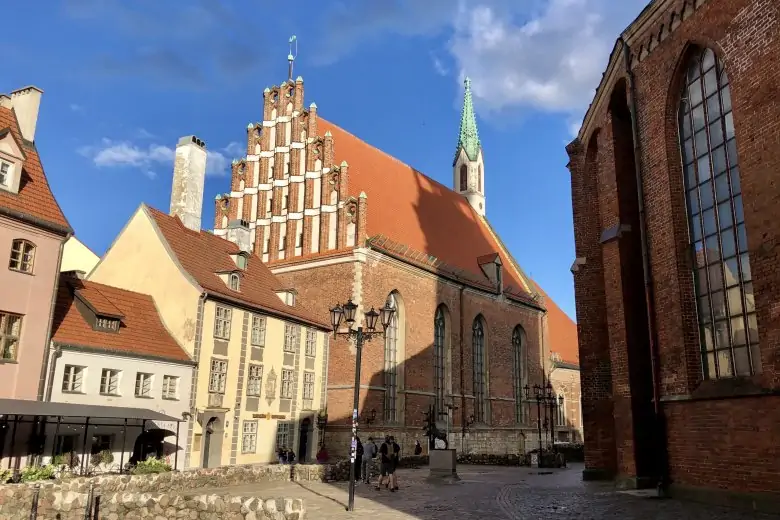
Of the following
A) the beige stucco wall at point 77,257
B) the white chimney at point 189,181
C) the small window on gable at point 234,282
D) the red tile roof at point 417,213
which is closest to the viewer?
the small window on gable at point 234,282

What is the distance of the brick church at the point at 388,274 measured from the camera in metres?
31.5

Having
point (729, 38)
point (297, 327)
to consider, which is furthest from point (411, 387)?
point (729, 38)

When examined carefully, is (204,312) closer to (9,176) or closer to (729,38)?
(9,176)

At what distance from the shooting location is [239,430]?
24984 mm

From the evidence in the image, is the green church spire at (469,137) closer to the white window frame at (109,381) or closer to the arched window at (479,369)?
the arched window at (479,369)

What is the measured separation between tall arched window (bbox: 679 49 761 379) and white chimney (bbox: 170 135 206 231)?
21.3 m

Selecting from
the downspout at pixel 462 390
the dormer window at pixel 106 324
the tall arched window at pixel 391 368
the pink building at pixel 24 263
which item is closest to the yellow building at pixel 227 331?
the dormer window at pixel 106 324

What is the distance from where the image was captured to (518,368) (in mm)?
43844

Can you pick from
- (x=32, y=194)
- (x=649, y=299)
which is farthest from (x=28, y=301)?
(x=649, y=299)

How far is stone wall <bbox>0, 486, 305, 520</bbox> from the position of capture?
1012 centimetres

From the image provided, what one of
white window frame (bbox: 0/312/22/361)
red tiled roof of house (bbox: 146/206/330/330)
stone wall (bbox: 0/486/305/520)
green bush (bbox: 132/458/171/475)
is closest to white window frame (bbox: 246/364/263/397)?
red tiled roof of house (bbox: 146/206/330/330)

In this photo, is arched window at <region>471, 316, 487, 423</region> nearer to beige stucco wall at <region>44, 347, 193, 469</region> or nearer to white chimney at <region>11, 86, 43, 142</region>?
beige stucco wall at <region>44, 347, 193, 469</region>

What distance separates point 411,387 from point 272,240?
10.2 meters

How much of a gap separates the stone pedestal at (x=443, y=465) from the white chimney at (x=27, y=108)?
53.2ft
